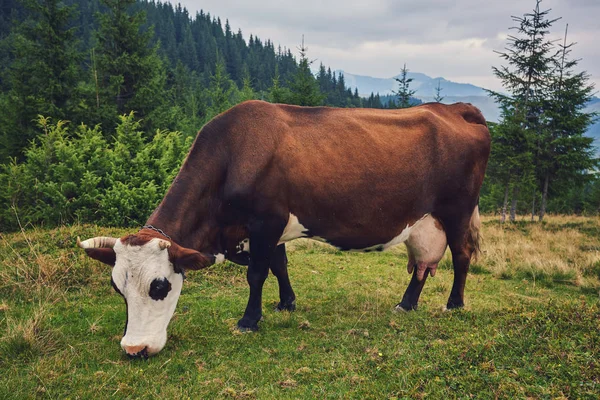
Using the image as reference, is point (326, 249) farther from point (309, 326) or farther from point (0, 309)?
point (0, 309)

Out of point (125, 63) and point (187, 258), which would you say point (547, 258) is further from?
point (125, 63)

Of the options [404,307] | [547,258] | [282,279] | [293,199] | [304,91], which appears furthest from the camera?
[304,91]

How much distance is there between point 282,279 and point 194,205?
2.06m

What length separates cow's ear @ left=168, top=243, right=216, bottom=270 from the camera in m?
4.47

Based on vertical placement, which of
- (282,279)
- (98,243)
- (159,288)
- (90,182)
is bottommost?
(282,279)

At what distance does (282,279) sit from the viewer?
6.38 meters

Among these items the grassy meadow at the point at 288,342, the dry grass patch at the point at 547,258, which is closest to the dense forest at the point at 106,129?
the grassy meadow at the point at 288,342

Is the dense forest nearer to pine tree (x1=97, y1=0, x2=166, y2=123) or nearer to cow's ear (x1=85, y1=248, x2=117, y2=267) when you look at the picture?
pine tree (x1=97, y1=0, x2=166, y2=123)

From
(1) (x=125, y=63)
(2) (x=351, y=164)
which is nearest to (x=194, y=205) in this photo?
(2) (x=351, y=164)

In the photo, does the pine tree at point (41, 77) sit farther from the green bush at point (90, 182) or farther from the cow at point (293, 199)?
the cow at point (293, 199)

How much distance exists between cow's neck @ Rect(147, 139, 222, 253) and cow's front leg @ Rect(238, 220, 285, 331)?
0.56 meters

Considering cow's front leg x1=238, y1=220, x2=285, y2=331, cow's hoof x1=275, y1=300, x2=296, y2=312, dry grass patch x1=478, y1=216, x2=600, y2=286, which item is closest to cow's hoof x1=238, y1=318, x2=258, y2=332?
cow's front leg x1=238, y1=220, x2=285, y2=331

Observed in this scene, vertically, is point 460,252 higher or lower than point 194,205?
lower

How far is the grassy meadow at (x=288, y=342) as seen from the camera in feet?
11.7
